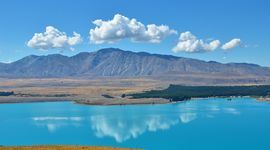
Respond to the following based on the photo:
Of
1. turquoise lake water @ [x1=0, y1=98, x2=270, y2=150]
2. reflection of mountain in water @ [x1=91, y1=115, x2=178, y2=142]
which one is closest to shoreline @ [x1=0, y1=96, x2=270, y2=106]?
turquoise lake water @ [x1=0, y1=98, x2=270, y2=150]

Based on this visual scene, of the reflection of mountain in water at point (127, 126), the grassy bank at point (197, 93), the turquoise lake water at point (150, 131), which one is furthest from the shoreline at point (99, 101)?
the reflection of mountain in water at point (127, 126)

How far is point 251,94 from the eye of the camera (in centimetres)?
15500

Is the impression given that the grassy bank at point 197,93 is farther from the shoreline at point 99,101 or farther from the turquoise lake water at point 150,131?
the turquoise lake water at point 150,131

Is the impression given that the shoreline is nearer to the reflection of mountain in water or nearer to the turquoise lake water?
the turquoise lake water

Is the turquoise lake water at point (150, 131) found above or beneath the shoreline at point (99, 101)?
beneath

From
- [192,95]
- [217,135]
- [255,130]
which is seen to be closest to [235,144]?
[217,135]

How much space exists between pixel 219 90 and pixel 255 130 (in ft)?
344

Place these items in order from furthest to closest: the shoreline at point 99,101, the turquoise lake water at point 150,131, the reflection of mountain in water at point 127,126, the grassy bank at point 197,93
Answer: the grassy bank at point 197,93 → the shoreline at point 99,101 → the reflection of mountain in water at point 127,126 → the turquoise lake water at point 150,131

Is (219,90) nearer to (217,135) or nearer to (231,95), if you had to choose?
(231,95)

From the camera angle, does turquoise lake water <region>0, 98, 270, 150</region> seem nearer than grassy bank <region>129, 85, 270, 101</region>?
Yes

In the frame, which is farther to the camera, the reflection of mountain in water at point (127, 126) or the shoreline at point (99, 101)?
the shoreline at point (99, 101)

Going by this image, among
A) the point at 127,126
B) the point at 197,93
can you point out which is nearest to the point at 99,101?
the point at 197,93

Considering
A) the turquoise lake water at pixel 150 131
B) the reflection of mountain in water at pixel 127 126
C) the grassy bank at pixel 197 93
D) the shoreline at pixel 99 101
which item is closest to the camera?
the turquoise lake water at pixel 150 131

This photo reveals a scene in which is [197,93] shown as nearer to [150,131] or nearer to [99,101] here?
[99,101]
